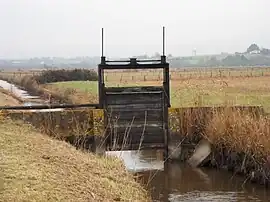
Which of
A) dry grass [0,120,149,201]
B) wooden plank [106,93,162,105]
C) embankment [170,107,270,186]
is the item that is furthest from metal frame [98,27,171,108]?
dry grass [0,120,149,201]

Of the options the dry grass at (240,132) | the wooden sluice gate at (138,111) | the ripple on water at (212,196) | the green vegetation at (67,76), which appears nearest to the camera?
the ripple on water at (212,196)

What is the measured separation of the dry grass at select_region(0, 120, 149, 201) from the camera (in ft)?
22.3

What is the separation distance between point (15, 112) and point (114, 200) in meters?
8.17

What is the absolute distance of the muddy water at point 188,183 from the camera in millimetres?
11461

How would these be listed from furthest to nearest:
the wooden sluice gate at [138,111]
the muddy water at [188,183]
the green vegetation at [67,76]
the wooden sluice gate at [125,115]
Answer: the green vegetation at [67,76]
the wooden sluice gate at [138,111]
the wooden sluice gate at [125,115]
the muddy water at [188,183]

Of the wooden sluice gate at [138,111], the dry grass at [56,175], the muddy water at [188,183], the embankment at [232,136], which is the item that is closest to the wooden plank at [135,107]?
the wooden sluice gate at [138,111]

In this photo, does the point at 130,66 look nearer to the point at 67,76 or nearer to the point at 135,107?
the point at 135,107

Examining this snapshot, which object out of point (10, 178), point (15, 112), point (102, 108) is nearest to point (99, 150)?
point (102, 108)

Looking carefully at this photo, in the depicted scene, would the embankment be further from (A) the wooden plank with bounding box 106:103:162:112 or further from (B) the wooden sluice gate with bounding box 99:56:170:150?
(A) the wooden plank with bounding box 106:103:162:112

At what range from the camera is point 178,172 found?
→ 567 inches

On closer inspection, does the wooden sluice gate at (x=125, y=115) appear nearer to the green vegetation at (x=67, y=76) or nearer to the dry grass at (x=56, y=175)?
the dry grass at (x=56, y=175)

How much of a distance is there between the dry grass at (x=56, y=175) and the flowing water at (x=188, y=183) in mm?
1810

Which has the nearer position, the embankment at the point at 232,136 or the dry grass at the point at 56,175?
the dry grass at the point at 56,175

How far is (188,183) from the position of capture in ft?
42.8
